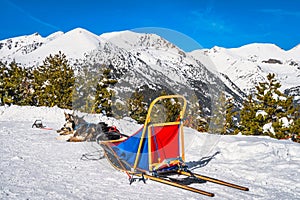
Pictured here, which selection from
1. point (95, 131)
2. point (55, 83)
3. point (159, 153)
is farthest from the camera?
point (55, 83)

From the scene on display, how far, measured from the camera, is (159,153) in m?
6.96

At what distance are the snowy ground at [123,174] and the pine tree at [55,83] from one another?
24.5m

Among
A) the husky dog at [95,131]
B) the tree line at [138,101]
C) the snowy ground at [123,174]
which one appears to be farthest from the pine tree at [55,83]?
the snowy ground at [123,174]

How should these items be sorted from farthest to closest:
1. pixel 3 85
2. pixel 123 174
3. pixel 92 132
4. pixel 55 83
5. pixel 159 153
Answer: pixel 3 85 → pixel 55 83 → pixel 92 132 → pixel 123 174 → pixel 159 153

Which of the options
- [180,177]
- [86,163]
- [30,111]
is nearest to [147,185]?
[180,177]

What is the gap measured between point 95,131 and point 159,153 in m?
3.06

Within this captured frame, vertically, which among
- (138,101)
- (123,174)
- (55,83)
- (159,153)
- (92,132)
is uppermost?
(55,83)

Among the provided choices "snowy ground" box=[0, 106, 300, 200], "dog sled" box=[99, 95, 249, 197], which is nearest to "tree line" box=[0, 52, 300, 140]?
"dog sled" box=[99, 95, 249, 197]

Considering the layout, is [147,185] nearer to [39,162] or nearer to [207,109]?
[207,109]

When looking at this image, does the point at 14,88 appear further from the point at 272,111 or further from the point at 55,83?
the point at 272,111

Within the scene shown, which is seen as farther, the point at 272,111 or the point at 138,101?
the point at 272,111

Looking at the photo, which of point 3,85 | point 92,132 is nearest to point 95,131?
point 92,132

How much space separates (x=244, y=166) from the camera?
8.54 meters

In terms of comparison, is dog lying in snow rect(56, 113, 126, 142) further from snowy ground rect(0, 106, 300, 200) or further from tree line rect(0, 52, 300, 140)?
tree line rect(0, 52, 300, 140)
